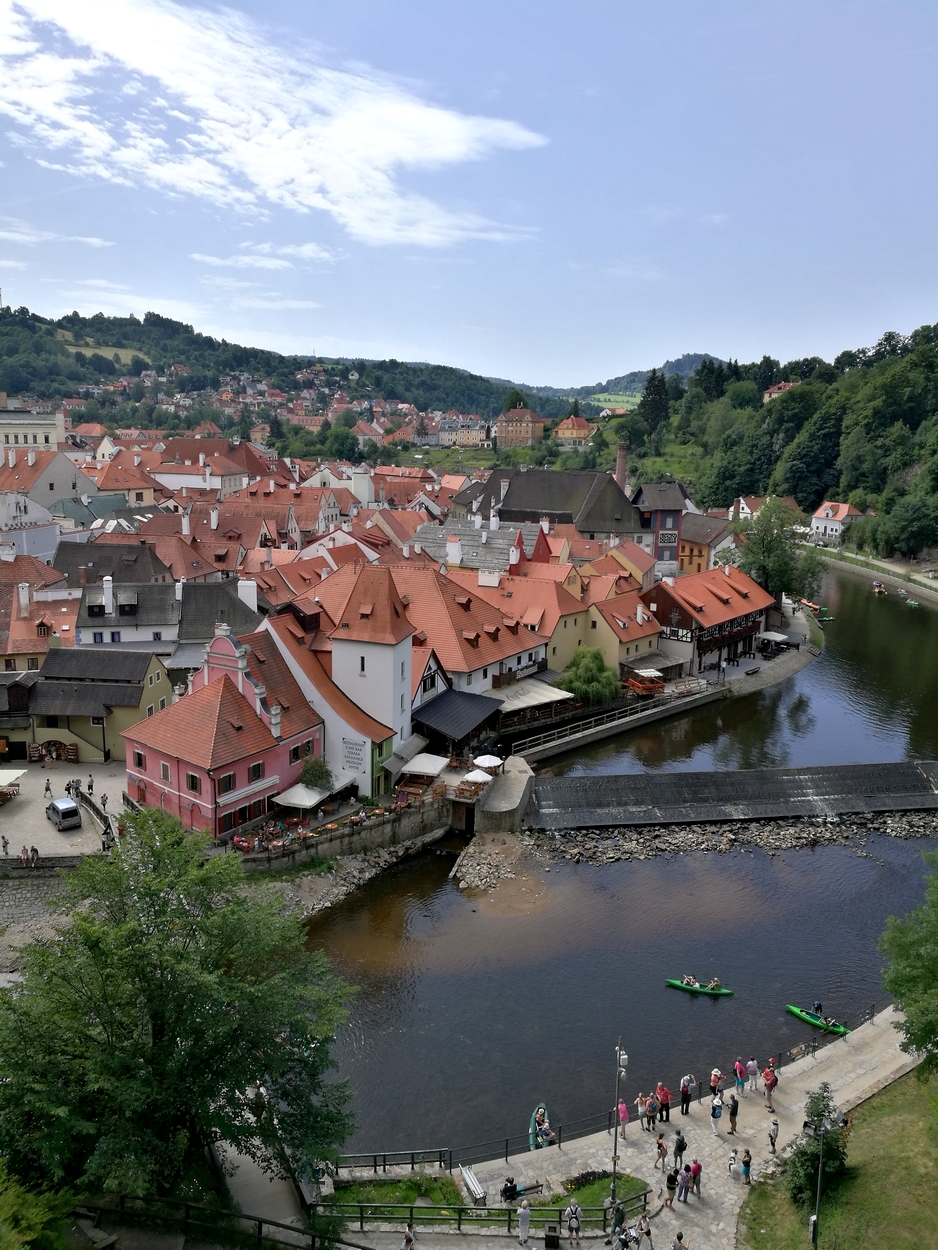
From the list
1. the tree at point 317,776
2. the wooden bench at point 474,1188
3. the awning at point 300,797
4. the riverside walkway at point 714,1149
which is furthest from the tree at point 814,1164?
the tree at point 317,776

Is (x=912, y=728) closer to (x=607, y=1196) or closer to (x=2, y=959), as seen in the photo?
(x=607, y=1196)

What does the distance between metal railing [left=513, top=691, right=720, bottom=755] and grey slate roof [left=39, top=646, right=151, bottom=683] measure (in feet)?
59.8

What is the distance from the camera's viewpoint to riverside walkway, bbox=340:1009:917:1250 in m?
18.5

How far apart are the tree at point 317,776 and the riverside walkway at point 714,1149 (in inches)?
685

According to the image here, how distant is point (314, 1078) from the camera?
58.9ft

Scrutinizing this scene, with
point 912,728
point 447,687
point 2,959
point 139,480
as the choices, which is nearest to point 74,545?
point 447,687

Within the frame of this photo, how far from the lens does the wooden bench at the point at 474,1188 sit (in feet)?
64.0

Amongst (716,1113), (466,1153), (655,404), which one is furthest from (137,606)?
(655,404)

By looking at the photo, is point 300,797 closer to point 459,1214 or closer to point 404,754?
point 404,754

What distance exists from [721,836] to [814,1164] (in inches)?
780

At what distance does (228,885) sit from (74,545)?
46744 millimetres

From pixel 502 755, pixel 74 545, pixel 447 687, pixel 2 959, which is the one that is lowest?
pixel 2 959

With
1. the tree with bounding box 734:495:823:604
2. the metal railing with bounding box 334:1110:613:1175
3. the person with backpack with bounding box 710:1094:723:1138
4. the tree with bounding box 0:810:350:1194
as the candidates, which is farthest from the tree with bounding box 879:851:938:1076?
the tree with bounding box 734:495:823:604

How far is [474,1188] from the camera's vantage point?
64.7 feet
